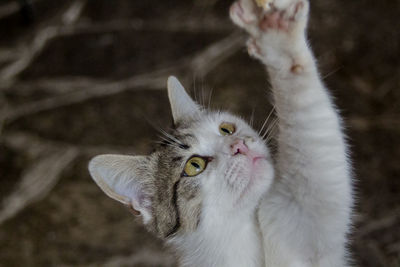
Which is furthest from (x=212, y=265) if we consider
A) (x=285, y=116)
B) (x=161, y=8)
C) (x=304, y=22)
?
(x=161, y=8)

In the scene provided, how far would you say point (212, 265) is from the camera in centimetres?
176

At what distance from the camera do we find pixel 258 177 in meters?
1.63

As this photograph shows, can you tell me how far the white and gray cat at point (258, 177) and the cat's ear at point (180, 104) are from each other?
3 centimetres

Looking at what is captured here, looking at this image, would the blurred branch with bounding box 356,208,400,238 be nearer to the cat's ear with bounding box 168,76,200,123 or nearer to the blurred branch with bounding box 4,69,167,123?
the cat's ear with bounding box 168,76,200,123

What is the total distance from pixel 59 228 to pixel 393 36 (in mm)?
2547

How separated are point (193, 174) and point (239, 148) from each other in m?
0.19

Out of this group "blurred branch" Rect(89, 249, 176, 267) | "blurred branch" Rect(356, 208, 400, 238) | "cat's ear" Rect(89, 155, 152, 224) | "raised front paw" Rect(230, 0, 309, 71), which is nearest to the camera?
"raised front paw" Rect(230, 0, 309, 71)

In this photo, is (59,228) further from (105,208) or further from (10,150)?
(10,150)

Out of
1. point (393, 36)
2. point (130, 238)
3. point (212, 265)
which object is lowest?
point (212, 265)

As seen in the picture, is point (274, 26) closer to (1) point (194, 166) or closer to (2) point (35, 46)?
(1) point (194, 166)

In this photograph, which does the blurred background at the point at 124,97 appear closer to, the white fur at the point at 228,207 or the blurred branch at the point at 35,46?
the blurred branch at the point at 35,46

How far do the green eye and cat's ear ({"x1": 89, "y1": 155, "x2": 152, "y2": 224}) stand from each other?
23cm

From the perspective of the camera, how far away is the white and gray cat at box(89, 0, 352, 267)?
1.37 m

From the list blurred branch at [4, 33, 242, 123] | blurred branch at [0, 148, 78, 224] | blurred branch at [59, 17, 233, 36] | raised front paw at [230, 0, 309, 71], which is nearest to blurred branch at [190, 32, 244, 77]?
blurred branch at [4, 33, 242, 123]
